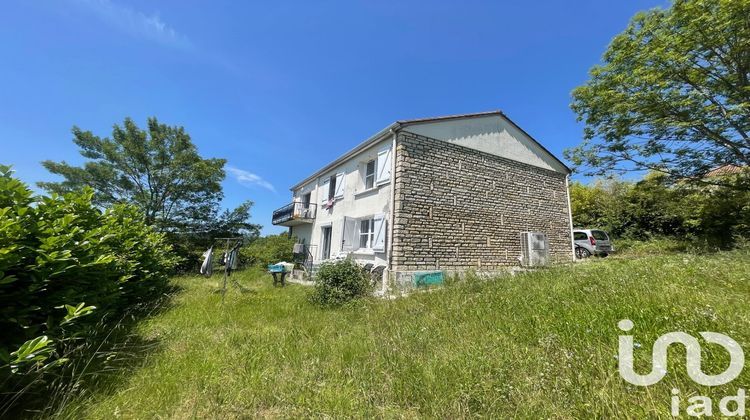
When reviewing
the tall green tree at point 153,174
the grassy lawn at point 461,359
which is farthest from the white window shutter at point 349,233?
the tall green tree at point 153,174

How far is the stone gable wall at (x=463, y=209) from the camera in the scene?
8959mm

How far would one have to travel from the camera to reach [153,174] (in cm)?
1912

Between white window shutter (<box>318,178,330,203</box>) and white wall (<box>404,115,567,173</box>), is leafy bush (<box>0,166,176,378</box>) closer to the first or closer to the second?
white wall (<box>404,115,567,173</box>)

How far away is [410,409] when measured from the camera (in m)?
2.46

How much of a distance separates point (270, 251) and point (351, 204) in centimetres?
734

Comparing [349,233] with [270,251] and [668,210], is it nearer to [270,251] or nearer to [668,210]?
[270,251]

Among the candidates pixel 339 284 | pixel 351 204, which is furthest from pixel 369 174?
pixel 339 284

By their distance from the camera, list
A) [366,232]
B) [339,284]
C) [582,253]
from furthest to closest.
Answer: [582,253] → [366,232] → [339,284]

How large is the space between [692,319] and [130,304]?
897 cm

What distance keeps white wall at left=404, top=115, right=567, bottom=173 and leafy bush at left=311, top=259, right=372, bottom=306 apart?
5202 millimetres

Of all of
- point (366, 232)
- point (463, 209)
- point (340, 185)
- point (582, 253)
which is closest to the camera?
point (463, 209)

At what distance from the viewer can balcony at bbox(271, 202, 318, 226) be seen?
616 inches

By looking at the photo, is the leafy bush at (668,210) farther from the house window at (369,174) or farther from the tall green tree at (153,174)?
the tall green tree at (153,174)

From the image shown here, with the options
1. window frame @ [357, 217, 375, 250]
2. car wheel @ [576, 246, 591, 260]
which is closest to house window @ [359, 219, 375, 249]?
window frame @ [357, 217, 375, 250]
